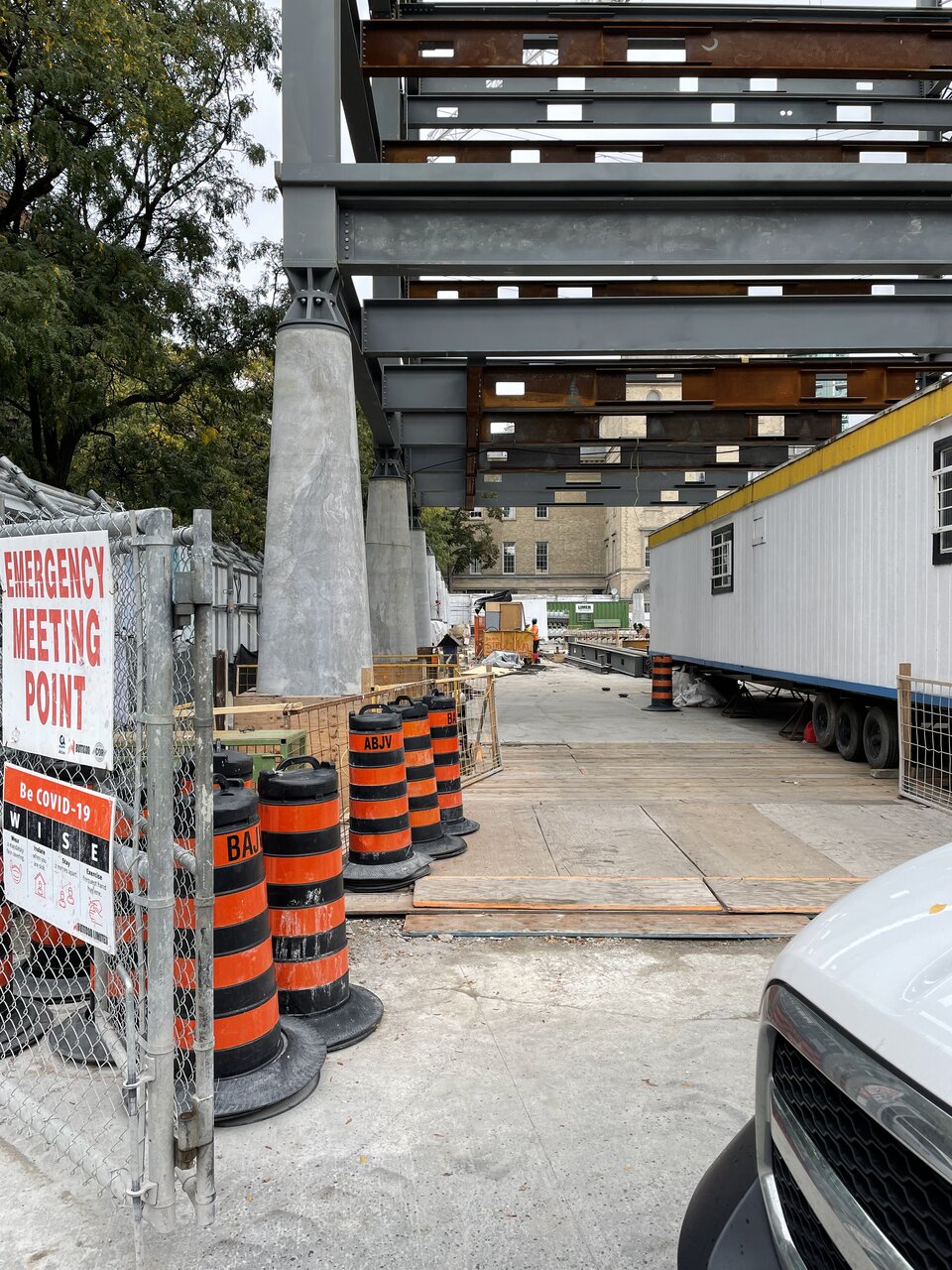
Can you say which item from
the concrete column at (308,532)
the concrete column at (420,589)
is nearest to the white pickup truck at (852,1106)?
the concrete column at (308,532)

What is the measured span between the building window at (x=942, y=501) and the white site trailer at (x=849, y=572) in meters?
0.02

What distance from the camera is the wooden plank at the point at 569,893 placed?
6.00 metres

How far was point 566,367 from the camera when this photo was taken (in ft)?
49.9

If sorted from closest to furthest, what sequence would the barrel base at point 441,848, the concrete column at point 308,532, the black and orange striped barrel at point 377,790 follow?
the black and orange striped barrel at point 377,790 < the barrel base at point 441,848 < the concrete column at point 308,532

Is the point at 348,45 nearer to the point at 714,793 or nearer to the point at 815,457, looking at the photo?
the point at 815,457

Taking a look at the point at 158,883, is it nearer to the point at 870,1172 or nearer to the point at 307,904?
the point at 307,904

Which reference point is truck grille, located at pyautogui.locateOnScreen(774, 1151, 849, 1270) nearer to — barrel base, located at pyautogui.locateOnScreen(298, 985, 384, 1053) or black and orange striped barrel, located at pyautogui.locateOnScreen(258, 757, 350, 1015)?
barrel base, located at pyautogui.locateOnScreen(298, 985, 384, 1053)

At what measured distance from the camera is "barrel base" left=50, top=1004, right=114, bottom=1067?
3857 mm

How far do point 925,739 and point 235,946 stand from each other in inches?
379

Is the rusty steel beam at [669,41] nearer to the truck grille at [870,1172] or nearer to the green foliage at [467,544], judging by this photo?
the truck grille at [870,1172]

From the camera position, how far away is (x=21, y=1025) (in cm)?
406

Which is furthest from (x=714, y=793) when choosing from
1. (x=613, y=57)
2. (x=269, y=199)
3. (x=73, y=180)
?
(x=269, y=199)

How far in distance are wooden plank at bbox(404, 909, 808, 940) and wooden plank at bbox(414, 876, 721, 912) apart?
0.20 ft

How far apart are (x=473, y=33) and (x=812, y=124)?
618 centimetres
